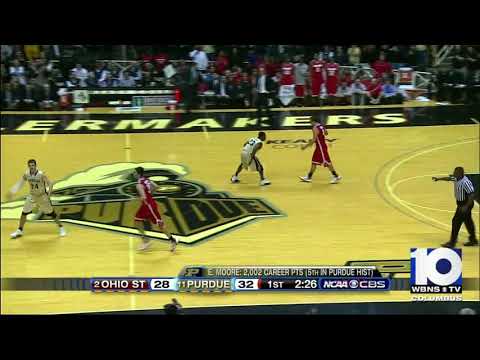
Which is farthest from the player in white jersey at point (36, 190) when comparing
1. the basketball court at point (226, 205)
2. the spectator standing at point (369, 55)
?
the spectator standing at point (369, 55)

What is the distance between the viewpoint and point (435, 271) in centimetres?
984

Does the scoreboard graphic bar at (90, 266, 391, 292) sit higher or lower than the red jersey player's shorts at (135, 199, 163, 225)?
lower

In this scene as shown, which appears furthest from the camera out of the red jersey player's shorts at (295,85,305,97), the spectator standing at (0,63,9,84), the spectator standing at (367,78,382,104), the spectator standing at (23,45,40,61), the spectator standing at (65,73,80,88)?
the red jersey player's shorts at (295,85,305,97)

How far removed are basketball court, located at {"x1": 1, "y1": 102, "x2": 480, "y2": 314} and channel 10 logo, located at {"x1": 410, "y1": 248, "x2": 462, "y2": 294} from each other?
0.22 m

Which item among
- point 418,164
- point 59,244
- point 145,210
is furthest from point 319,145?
point 59,244

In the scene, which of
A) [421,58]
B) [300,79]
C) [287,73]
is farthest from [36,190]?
[421,58]

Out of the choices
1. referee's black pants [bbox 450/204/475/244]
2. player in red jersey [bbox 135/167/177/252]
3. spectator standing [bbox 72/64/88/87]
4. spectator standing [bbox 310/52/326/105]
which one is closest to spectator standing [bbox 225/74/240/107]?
spectator standing [bbox 310/52/326/105]

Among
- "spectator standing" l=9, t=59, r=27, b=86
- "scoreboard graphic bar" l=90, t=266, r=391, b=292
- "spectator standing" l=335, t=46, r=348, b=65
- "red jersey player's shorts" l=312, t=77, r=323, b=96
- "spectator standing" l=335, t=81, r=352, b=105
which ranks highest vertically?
"spectator standing" l=335, t=46, r=348, b=65

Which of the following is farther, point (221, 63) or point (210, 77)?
point (210, 77)

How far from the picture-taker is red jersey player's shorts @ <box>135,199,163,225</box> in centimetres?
1070

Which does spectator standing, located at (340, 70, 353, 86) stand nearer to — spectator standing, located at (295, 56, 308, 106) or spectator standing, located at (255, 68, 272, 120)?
spectator standing, located at (295, 56, 308, 106)

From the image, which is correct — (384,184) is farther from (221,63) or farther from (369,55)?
(221,63)

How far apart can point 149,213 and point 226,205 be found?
1632 millimetres

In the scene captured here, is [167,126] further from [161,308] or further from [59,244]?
[161,308]
